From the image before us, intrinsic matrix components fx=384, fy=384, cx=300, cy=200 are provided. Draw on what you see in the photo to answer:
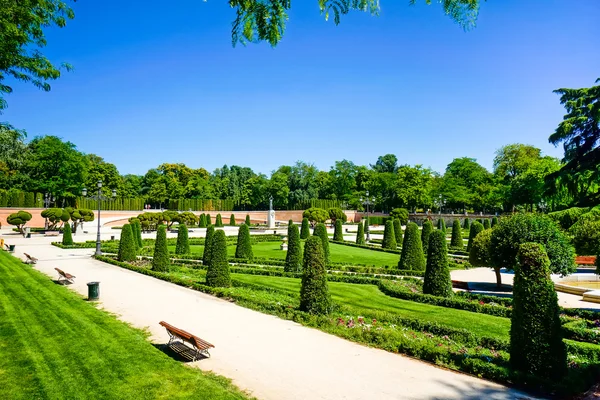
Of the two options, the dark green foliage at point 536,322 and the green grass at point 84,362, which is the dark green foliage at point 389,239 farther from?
the dark green foliage at point 536,322

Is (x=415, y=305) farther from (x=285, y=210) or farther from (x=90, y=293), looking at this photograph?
(x=285, y=210)

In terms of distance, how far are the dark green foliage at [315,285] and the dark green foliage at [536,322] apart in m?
5.27

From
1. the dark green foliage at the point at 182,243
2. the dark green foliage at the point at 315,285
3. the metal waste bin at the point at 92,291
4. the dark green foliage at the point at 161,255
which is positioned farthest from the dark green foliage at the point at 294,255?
the dark green foliage at the point at 182,243

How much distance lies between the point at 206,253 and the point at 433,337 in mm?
14735

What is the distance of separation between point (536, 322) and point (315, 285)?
586 centimetres

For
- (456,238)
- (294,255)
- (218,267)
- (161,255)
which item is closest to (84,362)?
(218,267)

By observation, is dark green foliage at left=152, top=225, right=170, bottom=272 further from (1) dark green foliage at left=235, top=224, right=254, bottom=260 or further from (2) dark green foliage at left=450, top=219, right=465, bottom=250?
(2) dark green foliage at left=450, top=219, right=465, bottom=250

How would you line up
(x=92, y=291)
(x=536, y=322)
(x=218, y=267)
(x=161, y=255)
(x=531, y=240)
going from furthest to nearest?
(x=161, y=255), (x=531, y=240), (x=218, y=267), (x=92, y=291), (x=536, y=322)

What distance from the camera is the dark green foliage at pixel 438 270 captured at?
48.9 ft

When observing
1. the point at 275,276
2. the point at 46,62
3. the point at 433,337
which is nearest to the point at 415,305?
the point at 433,337

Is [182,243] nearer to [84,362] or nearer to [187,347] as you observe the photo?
[187,347]

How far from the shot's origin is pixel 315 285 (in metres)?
11.5

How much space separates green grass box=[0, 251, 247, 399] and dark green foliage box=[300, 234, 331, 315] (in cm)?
457

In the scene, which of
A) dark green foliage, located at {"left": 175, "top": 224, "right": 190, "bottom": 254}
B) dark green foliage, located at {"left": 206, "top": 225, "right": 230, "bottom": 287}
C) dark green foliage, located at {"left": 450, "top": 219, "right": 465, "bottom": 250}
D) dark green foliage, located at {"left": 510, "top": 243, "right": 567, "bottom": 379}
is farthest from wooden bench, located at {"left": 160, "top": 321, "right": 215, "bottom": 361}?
dark green foliage, located at {"left": 450, "top": 219, "right": 465, "bottom": 250}
